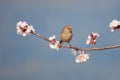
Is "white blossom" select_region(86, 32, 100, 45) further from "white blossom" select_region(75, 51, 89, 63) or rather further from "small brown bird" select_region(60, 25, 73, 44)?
"small brown bird" select_region(60, 25, 73, 44)

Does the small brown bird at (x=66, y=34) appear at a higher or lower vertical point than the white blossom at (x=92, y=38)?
higher

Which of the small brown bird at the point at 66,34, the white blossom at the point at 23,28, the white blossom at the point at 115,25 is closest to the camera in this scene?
the white blossom at the point at 115,25

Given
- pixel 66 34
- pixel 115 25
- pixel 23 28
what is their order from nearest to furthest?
pixel 115 25 → pixel 23 28 → pixel 66 34

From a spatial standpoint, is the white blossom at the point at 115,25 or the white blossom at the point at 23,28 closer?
the white blossom at the point at 115,25

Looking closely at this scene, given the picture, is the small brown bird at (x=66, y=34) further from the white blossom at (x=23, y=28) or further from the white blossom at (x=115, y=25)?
the white blossom at (x=115, y=25)

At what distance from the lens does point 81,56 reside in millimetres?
4469

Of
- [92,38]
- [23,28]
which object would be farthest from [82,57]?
[23,28]

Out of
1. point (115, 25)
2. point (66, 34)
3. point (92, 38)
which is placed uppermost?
point (66, 34)

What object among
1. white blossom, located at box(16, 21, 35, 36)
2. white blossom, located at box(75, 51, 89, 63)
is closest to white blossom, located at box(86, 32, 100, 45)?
white blossom, located at box(75, 51, 89, 63)

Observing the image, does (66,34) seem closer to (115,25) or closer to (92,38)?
(92,38)

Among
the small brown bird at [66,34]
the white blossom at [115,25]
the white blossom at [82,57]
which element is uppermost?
the small brown bird at [66,34]

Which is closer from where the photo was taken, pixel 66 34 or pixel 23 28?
pixel 23 28

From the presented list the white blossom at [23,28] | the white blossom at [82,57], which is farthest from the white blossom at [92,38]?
the white blossom at [23,28]

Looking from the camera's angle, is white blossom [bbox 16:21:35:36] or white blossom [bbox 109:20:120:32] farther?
white blossom [bbox 16:21:35:36]
